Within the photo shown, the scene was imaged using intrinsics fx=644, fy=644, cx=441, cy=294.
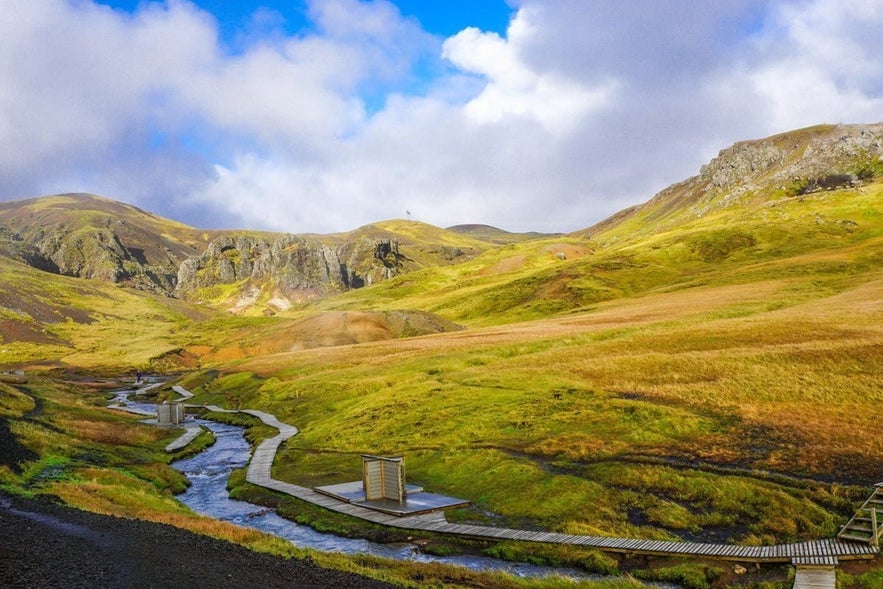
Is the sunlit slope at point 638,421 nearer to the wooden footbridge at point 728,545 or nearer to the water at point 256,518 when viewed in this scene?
the wooden footbridge at point 728,545

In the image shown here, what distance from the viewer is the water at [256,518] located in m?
29.3

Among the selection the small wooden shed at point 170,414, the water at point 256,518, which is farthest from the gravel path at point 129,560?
the small wooden shed at point 170,414

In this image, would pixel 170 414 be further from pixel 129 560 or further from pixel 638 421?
pixel 129 560

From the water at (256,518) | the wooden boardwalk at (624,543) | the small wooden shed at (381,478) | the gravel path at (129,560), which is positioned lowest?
the water at (256,518)

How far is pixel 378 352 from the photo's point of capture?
109 meters

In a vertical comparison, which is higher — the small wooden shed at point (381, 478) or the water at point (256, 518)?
the small wooden shed at point (381, 478)

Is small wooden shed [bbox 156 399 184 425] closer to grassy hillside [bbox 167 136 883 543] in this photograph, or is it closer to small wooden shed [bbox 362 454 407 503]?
grassy hillside [bbox 167 136 883 543]

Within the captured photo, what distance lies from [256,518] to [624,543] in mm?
22527

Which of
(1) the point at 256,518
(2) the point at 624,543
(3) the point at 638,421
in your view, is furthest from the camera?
(3) the point at 638,421

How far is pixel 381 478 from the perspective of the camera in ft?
133

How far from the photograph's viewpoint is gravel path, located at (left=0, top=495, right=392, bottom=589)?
18578 millimetres

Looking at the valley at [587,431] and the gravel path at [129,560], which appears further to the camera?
the valley at [587,431]

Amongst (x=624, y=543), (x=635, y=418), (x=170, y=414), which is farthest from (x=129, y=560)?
(x=170, y=414)

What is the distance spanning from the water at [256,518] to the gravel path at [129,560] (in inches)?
343
